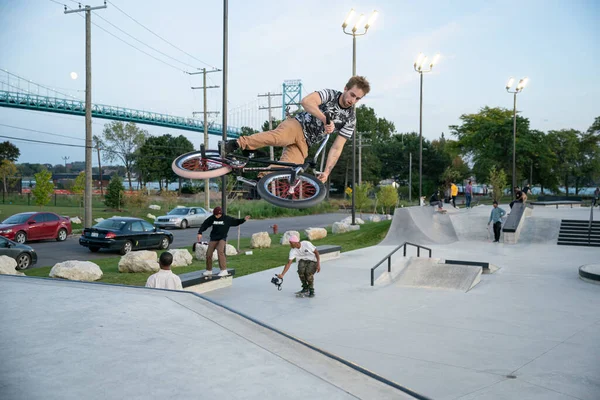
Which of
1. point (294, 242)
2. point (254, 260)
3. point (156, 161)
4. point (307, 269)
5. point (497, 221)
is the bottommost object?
point (254, 260)

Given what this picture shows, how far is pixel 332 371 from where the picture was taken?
5090 millimetres

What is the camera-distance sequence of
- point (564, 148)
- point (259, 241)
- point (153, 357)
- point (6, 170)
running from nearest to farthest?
point (153, 357) < point (259, 241) < point (6, 170) < point (564, 148)

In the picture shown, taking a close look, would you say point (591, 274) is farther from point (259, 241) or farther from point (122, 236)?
point (122, 236)

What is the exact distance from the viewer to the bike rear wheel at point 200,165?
23.5 feet

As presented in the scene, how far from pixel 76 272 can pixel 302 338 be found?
7.38m

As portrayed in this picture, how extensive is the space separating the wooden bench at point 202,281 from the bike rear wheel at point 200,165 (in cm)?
403

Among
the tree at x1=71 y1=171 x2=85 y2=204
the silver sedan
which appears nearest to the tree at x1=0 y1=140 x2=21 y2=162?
the tree at x1=71 y1=171 x2=85 y2=204

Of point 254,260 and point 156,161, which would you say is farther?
point 156,161

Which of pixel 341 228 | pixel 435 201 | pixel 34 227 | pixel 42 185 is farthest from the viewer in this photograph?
pixel 42 185

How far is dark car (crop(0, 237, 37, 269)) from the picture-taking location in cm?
1558

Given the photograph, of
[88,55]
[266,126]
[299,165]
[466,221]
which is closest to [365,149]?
[466,221]

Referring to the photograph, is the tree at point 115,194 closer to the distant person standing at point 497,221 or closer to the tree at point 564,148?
the distant person standing at point 497,221

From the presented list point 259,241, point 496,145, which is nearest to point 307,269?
point 259,241

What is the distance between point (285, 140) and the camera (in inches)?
277
